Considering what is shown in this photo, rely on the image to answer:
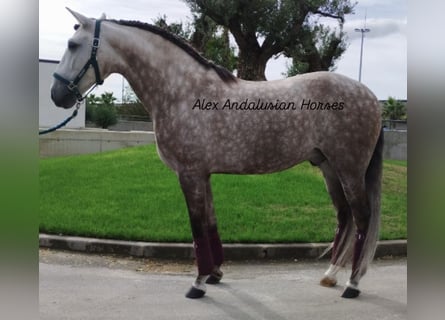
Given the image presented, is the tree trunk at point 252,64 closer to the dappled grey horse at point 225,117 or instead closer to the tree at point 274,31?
the tree at point 274,31

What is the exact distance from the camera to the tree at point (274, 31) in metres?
4.52

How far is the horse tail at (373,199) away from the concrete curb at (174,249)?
3.85 ft

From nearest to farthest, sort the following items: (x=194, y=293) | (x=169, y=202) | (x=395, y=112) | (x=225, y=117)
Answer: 1. (x=225, y=117)
2. (x=194, y=293)
3. (x=395, y=112)
4. (x=169, y=202)

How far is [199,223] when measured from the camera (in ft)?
11.3

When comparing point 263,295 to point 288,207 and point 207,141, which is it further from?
point 288,207

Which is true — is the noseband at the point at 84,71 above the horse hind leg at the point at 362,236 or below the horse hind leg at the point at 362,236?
above

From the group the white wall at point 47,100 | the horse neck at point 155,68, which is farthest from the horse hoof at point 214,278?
the white wall at point 47,100

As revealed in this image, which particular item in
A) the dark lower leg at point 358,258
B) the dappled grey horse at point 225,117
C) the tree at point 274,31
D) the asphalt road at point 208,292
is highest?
the tree at point 274,31

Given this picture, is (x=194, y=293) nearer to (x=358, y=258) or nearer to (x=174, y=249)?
(x=174, y=249)

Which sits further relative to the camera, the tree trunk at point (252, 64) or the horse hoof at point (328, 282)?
the tree trunk at point (252, 64)

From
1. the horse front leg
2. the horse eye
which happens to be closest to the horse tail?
the horse front leg

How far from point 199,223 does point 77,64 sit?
59.5 inches

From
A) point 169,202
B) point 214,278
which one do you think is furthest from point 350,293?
point 169,202

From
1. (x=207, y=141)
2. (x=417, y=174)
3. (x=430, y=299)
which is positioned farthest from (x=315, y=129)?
(x=430, y=299)
